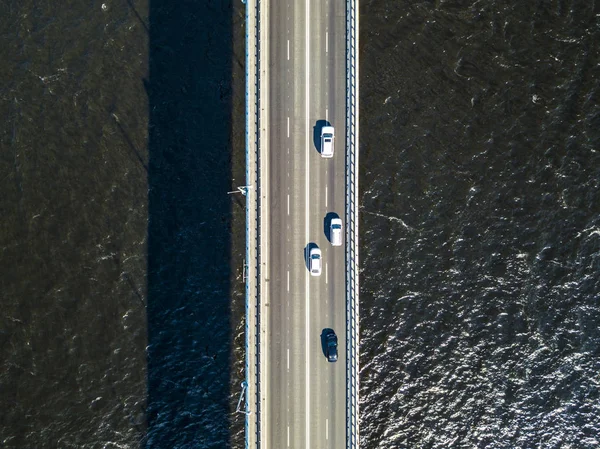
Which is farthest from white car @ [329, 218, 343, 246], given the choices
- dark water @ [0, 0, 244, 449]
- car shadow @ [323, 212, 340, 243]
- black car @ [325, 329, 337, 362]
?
dark water @ [0, 0, 244, 449]

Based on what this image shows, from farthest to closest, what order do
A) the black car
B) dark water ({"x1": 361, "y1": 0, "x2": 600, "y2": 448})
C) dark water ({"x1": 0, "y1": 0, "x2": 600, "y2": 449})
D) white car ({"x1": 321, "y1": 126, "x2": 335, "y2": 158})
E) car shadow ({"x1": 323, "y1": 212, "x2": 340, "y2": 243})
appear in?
dark water ({"x1": 361, "y1": 0, "x2": 600, "y2": 448})
dark water ({"x1": 0, "y1": 0, "x2": 600, "y2": 449})
car shadow ({"x1": 323, "y1": 212, "x2": 340, "y2": 243})
white car ({"x1": 321, "y1": 126, "x2": 335, "y2": 158})
the black car

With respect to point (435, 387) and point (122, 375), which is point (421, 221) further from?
point (122, 375)

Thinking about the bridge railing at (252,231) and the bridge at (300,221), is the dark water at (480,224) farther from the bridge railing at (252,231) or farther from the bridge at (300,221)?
the bridge railing at (252,231)

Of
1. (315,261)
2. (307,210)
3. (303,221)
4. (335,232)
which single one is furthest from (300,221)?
(315,261)

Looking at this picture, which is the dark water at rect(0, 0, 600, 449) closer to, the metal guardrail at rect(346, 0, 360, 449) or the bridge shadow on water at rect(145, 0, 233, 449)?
the bridge shadow on water at rect(145, 0, 233, 449)

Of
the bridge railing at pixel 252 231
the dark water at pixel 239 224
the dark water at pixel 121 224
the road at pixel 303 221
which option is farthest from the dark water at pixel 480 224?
the dark water at pixel 121 224

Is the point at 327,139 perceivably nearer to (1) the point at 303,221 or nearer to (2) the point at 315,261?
(1) the point at 303,221

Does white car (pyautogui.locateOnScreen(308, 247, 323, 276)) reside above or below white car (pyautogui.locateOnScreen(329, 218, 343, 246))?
below
